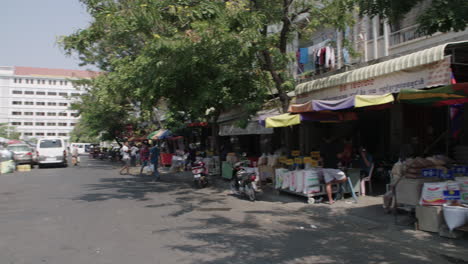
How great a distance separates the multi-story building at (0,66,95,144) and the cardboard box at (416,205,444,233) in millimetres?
98955

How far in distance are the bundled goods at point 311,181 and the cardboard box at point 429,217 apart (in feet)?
10.2

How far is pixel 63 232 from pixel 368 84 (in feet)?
27.9

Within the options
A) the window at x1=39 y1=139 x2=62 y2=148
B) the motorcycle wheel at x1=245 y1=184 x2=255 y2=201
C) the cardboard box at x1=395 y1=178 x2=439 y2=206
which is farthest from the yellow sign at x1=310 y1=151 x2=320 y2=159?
the window at x1=39 y1=139 x2=62 y2=148

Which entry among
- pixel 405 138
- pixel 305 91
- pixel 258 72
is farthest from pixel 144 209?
pixel 405 138

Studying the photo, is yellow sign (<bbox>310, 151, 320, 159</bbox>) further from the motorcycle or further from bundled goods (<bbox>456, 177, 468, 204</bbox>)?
the motorcycle

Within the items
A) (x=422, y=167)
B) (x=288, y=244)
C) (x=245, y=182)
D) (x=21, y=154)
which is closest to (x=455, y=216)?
(x=422, y=167)

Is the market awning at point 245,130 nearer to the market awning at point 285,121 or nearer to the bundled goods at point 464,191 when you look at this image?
the market awning at point 285,121

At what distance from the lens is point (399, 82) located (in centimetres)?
926

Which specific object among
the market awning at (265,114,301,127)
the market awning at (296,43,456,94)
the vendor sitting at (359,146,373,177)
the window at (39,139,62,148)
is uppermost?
→ the market awning at (296,43,456,94)

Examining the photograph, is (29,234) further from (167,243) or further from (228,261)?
(228,261)

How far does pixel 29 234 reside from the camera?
6379 mm

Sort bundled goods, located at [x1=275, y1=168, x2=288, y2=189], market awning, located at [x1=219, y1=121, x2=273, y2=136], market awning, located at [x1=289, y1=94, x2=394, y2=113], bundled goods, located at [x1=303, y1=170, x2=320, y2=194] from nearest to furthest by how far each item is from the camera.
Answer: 1. market awning, located at [x1=289, y1=94, x2=394, y2=113]
2. bundled goods, located at [x1=303, y1=170, x2=320, y2=194]
3. bundled goods, located at [x1=275, y1=168, x2=288, y2=189]
4. market awning, located at [x1=219, y1=121, x2=273, y2=136]

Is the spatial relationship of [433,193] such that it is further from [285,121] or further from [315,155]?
[285,121]

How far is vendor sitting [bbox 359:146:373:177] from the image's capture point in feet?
32.0
